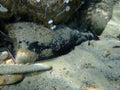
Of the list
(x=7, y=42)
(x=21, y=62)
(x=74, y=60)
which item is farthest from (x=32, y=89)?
(x=7, y=42)

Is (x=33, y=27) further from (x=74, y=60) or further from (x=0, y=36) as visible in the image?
(x=74, y=60)

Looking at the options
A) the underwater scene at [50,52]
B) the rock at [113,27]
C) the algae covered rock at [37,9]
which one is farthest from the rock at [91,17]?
the algae covered rock at [37,9]

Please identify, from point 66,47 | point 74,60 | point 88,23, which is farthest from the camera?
point 88,23

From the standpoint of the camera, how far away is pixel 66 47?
3844mm

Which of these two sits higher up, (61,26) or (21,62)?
(61,26)

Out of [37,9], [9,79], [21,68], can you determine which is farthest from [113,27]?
[9,79]

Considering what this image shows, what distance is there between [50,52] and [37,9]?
796mm

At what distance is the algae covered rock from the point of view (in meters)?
3.58

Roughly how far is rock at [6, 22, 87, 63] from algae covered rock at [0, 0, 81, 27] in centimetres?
14

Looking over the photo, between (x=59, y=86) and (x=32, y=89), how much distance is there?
A: 0.40 meters

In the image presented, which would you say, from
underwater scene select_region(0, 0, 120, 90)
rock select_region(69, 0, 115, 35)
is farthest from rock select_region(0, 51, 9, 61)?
rock select_region(69, 0, 115, 35)

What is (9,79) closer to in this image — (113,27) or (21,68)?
(21,68)

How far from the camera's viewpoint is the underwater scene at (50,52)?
3.10 m

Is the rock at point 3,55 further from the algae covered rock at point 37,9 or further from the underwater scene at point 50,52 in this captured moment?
the algae covered rock at point 37,9
